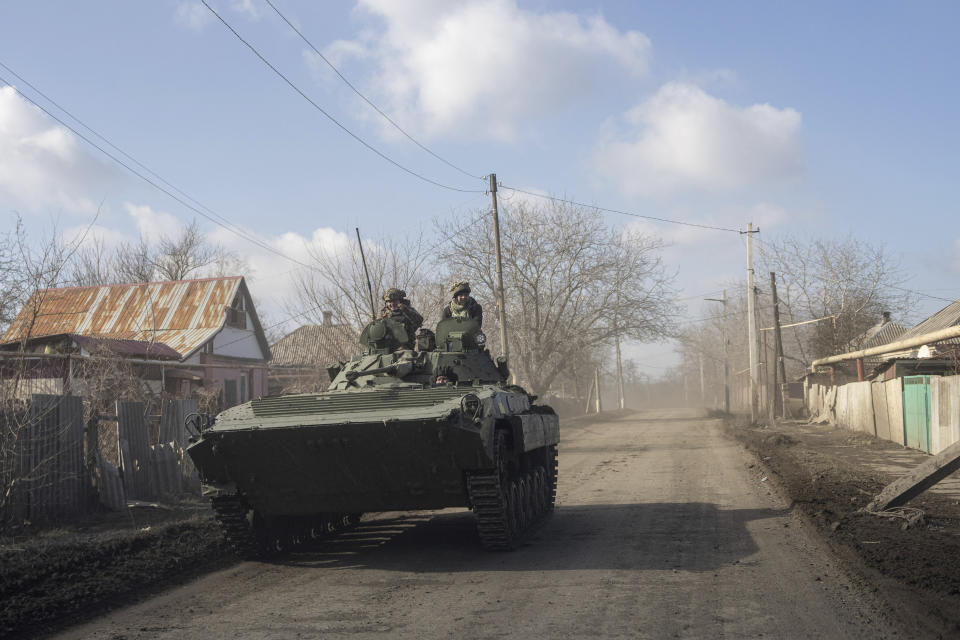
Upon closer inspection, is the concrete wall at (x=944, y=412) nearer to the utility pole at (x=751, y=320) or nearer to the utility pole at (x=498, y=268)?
the utility pole at (x=498, y=268)

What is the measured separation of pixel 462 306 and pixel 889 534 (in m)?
5.17

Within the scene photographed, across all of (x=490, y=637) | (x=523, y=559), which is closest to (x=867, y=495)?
(x=523, y=559)

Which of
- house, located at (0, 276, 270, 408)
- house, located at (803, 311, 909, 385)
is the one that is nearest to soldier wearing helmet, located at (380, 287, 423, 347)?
house, located at (0, 276, 270, 408)

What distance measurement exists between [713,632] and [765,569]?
2.05m

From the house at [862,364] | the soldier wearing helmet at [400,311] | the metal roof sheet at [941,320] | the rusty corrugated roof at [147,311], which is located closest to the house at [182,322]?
the rusty corrugated roof at [147,311]

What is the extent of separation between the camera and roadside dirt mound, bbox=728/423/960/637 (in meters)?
5.62

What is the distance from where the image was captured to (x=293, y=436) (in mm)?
7430

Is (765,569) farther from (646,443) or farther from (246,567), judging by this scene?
(646,443)

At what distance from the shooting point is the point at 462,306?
35.0 ft

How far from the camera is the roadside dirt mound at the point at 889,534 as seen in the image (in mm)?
5617

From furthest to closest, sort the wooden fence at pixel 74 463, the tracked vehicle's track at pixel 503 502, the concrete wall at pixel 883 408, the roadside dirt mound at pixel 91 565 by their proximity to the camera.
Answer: the concrete wall at pixel 883 408
the wooden fence at pixel 74 463
the tracked vehicle's track at pixel 503 502
the roadside dirt mound at pixel 91 565

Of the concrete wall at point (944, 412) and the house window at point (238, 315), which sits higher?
the house window at point (238, 315)

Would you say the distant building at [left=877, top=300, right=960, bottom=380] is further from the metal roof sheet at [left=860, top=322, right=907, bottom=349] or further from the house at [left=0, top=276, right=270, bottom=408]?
the house at [left=0, top=276, right=270, bottom=408]

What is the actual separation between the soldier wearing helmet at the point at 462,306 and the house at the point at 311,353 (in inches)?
115
